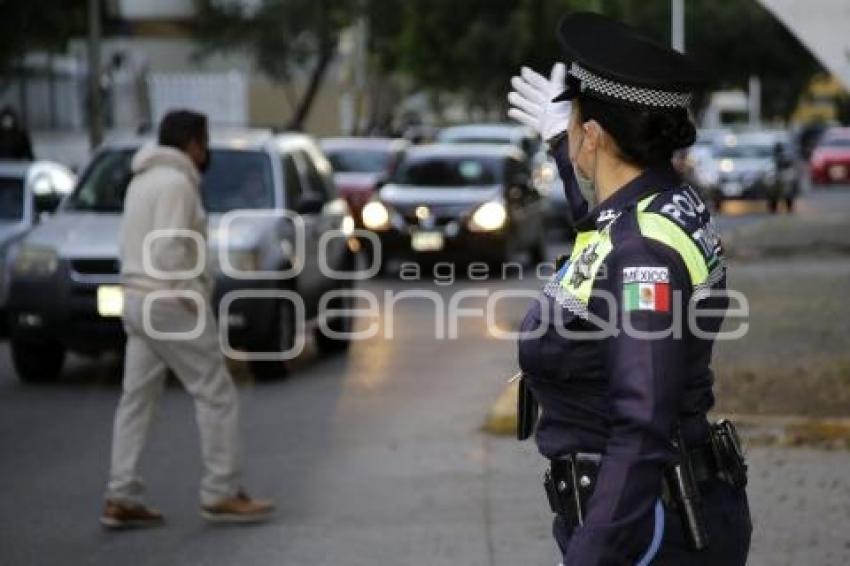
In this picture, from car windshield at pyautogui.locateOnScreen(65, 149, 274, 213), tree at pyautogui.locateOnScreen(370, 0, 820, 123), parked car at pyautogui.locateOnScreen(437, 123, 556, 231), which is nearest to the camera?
car windshield at pyautogui.locateOnScreen(65, 149, 274, 213)

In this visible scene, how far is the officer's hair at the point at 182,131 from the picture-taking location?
905cm

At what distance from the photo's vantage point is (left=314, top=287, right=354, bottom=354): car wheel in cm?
1559

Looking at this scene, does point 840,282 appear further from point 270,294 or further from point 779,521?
point 779,521

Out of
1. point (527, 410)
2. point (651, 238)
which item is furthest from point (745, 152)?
point (651, 238)

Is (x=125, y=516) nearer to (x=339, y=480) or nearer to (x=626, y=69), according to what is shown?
(x=339, y=480)

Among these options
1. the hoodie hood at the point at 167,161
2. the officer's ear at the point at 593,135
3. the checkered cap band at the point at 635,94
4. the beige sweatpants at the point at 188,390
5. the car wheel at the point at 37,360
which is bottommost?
the car wheel at the point at 37,360

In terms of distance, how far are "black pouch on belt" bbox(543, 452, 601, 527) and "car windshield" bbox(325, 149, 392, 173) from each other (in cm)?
2655

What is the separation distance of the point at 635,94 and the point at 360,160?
27047 mm

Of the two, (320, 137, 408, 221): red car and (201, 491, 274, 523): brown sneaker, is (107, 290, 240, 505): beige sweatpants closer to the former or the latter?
(201, 491, 274, 523): brown sneaker

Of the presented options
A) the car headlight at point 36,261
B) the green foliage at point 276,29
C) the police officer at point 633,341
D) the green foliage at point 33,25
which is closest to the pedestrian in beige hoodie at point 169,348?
the car headlight at point 36,261

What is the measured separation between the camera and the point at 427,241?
23359 mm

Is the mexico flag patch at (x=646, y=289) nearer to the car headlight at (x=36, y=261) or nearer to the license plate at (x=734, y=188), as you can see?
the car headlight at (x=36, y=261)

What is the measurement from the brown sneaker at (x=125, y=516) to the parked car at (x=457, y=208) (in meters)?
14.7

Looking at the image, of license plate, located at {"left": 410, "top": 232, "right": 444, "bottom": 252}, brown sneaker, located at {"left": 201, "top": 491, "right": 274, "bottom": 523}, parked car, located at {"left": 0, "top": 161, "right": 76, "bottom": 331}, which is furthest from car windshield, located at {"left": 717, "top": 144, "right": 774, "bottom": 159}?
brown sneaker, located at {"left": 201, "top": 491, "right": 274, "bottom": 523}
